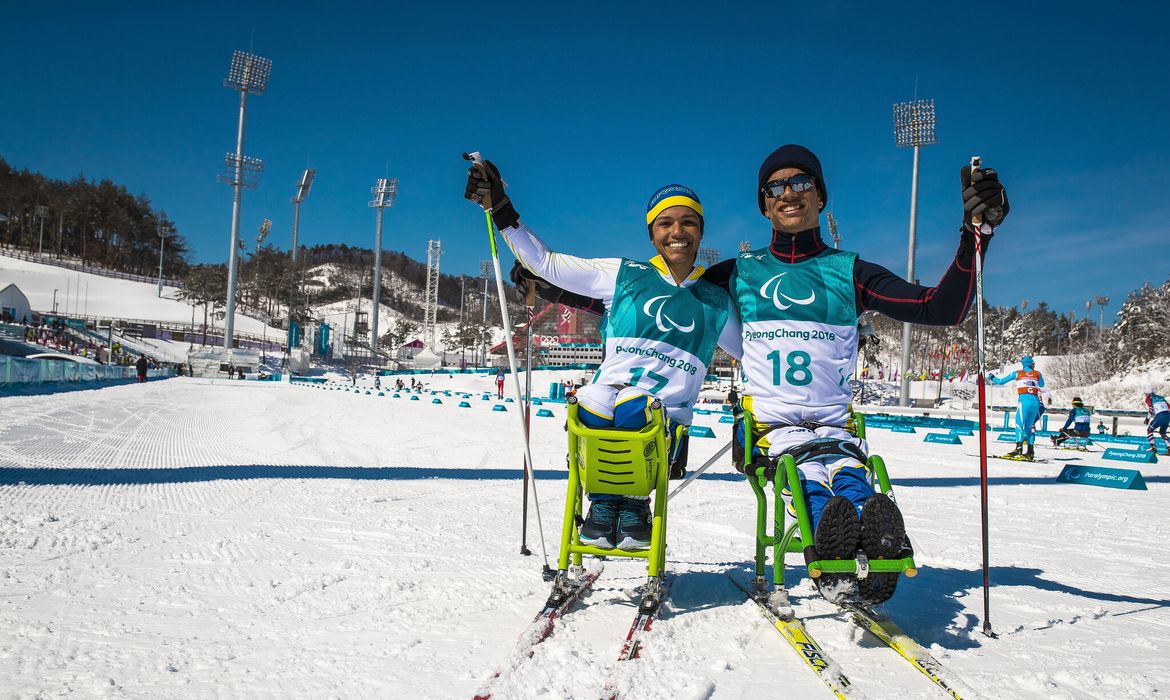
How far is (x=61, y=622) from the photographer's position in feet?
7.29

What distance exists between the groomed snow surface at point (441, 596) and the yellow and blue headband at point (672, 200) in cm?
183

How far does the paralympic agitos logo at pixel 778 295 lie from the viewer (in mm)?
2777

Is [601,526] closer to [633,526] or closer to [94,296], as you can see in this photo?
[633,526]

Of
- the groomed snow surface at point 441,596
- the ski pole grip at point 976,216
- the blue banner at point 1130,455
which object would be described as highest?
the ski pole grip at point 976,216

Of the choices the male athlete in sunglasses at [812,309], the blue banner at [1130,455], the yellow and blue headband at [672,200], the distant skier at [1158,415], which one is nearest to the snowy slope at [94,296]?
the blue banner at [1130,455]

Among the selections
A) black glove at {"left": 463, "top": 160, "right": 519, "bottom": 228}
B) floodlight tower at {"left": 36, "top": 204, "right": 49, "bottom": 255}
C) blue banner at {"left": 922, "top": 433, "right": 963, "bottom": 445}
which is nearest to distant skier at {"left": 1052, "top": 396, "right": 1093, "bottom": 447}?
blue banner at {"left": 922, "top": 433, "right": 963, "bottom": 445}

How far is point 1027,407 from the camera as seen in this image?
37.6 ft

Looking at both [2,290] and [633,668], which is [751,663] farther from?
[2,290]

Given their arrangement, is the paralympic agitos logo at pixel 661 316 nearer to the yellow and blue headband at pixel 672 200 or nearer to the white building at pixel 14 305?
the yellow and blue headband at pixel 672 200

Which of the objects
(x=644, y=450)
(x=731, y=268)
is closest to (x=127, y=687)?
(x=644, y=450)

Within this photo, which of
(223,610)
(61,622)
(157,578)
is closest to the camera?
(61,622)

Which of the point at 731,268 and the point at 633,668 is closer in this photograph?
the point at 633,668

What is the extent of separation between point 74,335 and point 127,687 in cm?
5314

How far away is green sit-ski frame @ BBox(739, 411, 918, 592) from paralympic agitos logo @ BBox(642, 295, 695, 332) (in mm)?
472
